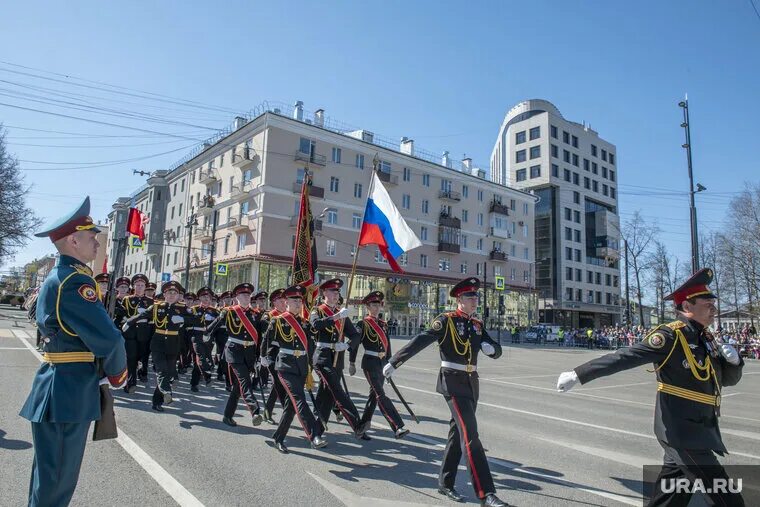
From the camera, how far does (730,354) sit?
395 cm

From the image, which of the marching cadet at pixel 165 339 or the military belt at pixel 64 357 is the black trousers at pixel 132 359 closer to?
the marching cadet at pixel 165 339

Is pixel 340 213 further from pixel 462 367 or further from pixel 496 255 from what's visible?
pixel 462 367

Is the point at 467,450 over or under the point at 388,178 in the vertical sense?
under

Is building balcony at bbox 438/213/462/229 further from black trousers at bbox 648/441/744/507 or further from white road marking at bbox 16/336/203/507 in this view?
black trousers at bbox 648/441/744/507

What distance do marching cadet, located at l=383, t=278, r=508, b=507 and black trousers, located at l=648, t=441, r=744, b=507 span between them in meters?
1.38

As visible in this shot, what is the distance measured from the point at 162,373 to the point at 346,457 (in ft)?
14.1

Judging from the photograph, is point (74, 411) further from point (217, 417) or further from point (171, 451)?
point (217, 417)

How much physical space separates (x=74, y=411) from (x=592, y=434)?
24.3ft

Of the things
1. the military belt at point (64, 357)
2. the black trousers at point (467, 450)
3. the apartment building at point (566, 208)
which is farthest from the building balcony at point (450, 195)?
the military belt at point (64, 357)

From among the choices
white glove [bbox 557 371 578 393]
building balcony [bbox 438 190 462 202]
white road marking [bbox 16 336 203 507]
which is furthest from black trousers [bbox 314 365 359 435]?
building balcony [bbox 438 190 462 202]

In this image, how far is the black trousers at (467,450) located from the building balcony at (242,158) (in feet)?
131

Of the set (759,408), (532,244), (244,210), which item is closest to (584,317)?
(532,244)

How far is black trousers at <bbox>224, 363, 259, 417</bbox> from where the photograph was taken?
7.60 metres

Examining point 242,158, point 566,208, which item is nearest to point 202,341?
point 242,158
